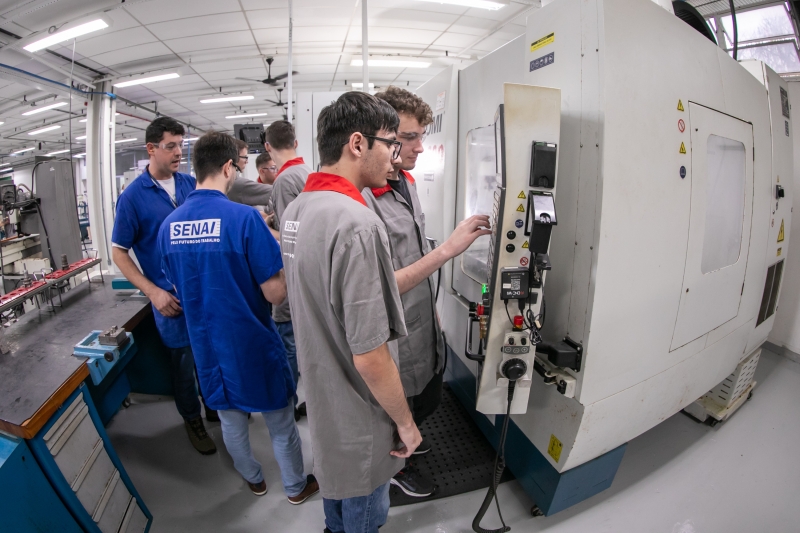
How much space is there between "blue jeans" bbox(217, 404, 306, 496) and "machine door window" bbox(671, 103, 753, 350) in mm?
1723

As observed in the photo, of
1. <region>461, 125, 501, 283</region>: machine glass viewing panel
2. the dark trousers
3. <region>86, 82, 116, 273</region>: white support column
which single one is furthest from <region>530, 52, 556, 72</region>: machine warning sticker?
<region>86, 82, 116, 273</region>: white support column

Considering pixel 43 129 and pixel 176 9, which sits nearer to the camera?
pixel 176 9

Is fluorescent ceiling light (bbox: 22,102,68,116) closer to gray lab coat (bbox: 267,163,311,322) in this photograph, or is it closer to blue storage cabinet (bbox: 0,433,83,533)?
gray lab coat (bbox: 267,163,311,322)

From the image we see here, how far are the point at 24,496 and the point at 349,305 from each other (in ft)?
3.66

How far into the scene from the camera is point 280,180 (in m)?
2.06

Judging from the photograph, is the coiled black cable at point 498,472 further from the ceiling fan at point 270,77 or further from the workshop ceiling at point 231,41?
the ceiling fan at point 270,77

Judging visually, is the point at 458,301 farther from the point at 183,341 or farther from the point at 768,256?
the point at 768,256

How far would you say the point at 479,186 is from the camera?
1.80 m

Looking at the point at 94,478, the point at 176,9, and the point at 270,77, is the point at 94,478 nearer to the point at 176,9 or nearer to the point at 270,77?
the point at 176,9

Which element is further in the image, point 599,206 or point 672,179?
point 672,179

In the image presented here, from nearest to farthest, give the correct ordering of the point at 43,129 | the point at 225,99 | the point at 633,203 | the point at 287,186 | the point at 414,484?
1. the point at 633,203
2. the point at 414,484
3. the point at 287,186
4. the point at 225,99
5. the point at 43,129

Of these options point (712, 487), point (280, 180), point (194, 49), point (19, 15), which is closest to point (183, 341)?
point (280, 180)

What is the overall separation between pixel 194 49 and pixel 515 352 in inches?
248

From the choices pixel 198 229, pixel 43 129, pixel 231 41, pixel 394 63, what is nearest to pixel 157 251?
pixel 198 229
